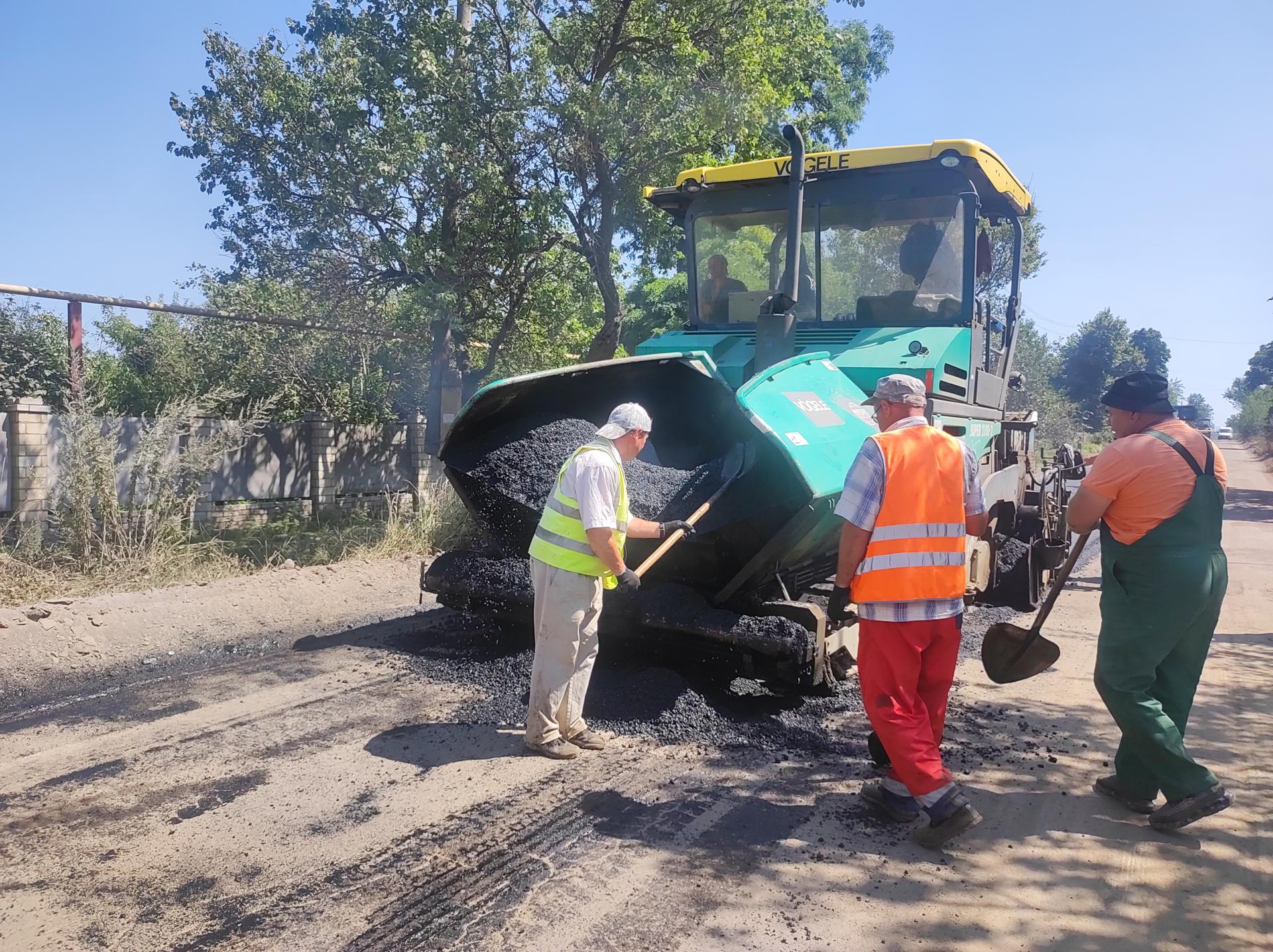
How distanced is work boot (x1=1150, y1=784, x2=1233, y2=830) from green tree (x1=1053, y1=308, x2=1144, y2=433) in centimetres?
4100

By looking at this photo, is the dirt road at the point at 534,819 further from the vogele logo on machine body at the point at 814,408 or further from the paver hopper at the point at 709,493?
the vogele logo on machine body at the point at 814,408

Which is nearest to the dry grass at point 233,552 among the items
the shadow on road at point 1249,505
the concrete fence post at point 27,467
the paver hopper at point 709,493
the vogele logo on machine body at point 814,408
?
the concrete fence post at point 27,467

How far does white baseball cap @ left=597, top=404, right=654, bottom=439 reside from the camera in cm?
390

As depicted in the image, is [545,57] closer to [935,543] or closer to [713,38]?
[713,38]

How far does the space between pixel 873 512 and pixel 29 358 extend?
10.7 metres

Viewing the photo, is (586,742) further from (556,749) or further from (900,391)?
(900,391)

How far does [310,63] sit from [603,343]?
4.80m

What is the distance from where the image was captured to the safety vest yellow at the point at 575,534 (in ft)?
12.6

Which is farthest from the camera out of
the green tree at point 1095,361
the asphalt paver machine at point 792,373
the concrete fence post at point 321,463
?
the green tree at point 1095,361

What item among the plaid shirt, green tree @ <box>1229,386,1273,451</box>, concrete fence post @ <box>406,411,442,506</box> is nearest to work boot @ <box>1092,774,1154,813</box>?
the plaid shirt

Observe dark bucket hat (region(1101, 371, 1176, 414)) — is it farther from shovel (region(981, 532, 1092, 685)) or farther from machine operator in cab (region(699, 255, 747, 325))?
machine operator in cab (region(699, 255, 747, 325))

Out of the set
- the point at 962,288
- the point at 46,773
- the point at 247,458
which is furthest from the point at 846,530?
the point at 247,458

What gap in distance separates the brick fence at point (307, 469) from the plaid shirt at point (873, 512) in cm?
671

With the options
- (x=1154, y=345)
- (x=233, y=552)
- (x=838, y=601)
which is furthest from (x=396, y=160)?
(x=1154, y=345)
